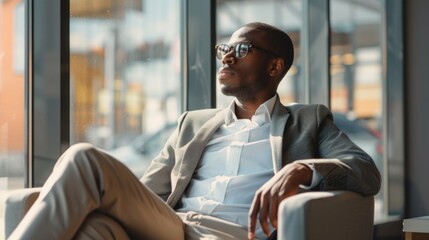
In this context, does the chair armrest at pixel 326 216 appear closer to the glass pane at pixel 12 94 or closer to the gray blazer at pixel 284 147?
the gray blazer at pixel 284 147

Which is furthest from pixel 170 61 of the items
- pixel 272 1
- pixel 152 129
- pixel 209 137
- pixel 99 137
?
pixel 272 1

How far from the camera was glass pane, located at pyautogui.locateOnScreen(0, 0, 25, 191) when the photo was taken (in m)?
3.10

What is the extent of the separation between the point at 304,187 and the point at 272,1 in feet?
7.90

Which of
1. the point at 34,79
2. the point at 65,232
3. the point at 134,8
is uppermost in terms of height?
the point at 134,8

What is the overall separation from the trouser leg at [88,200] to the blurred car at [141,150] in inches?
42.8

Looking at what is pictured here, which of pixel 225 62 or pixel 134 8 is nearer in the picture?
pixel 225 62

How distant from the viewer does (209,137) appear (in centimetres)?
319

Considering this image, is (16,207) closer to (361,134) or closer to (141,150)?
(141,150)

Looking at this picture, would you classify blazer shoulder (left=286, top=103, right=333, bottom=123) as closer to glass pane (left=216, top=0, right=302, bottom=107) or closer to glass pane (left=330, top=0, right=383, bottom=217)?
glass pane (left=216, top=0, right=302, bottom=107)

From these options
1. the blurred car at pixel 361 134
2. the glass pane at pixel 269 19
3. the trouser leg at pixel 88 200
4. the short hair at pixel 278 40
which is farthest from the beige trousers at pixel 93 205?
the blurred car at pixel 361 134

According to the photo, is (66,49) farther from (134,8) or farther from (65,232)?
(65,232)

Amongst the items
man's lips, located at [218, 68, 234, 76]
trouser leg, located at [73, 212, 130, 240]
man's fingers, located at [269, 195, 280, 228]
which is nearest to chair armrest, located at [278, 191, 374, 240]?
man's fingers, located at [269, 195, 280, 228]

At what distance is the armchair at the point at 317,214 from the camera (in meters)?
2.40

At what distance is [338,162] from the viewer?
277 cm
